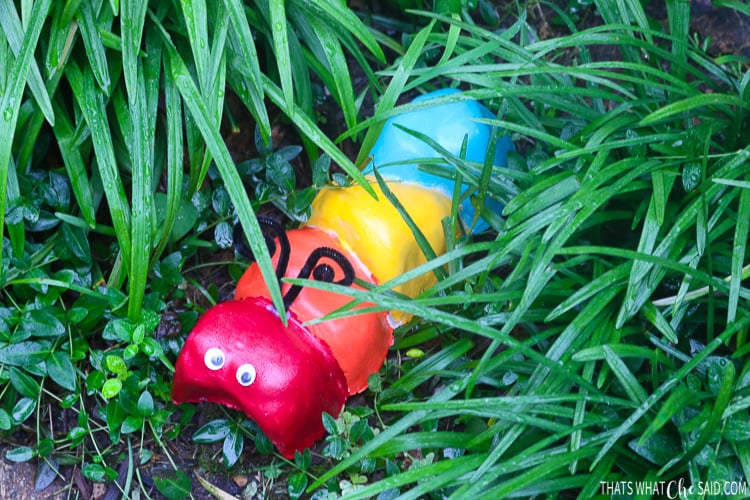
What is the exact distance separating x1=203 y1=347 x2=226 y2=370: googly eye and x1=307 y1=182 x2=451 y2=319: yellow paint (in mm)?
358

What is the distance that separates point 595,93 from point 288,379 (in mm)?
849

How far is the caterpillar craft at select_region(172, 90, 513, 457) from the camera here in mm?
1617

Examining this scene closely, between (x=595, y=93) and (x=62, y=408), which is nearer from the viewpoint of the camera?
(x=595, y=93)

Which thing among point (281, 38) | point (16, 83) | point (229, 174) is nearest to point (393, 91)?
point (281, 38)

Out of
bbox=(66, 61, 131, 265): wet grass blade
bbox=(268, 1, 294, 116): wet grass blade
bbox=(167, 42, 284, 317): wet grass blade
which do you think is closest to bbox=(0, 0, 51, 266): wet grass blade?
bbox=(66, 61, 131, 265): wet grass blade

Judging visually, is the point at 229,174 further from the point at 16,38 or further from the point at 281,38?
the point at 16,38

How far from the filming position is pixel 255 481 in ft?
5.97

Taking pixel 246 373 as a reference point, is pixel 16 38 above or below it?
above

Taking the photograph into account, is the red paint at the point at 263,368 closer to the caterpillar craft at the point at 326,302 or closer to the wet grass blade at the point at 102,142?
the caterpillar craft at the point at 326,302

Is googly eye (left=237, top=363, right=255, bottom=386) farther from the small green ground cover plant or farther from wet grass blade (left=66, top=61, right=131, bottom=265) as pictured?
wet grass blade (left=66, top=61, right=131, bottom=265)

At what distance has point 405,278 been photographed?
1579 millimetres

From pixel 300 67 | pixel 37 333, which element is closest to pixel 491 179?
pixel 300 67

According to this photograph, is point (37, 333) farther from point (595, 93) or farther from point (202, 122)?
point (595, 93)

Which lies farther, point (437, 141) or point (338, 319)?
point (437, 141)
